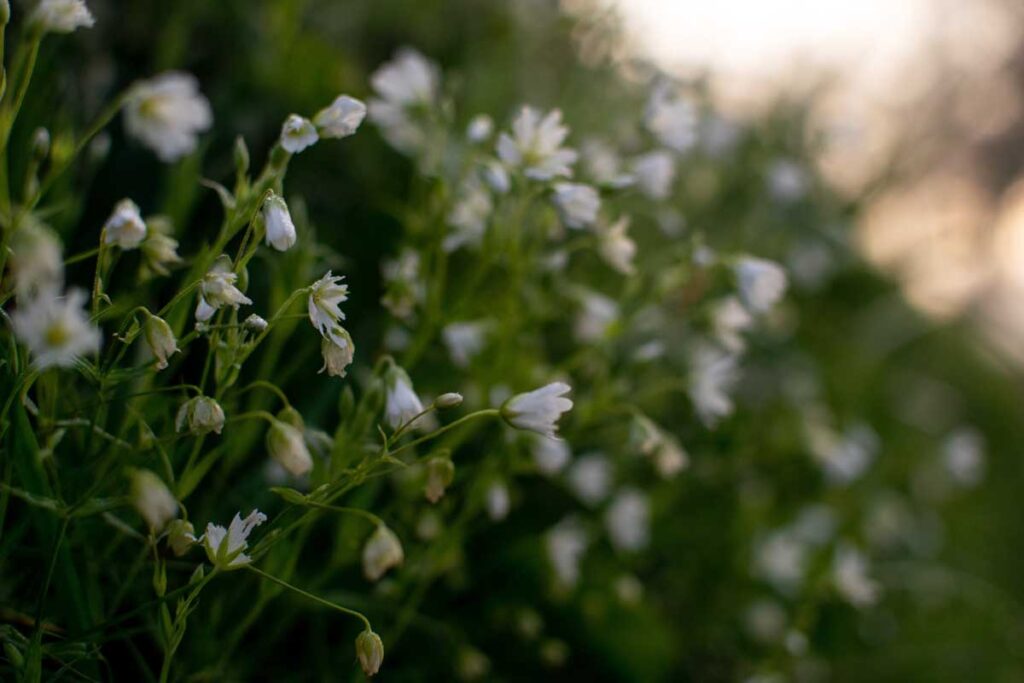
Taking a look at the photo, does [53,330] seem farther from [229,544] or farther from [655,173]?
[655,173]

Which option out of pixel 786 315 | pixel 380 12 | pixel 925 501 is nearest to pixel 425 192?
pixel 380 12

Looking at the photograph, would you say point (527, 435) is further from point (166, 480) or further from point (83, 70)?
point (83, 70)

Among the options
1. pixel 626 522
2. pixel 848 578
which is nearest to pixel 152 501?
pixel 626 522

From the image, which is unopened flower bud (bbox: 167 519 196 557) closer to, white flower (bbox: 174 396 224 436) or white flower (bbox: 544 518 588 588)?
white flower (bbox: 174 396 224 436)

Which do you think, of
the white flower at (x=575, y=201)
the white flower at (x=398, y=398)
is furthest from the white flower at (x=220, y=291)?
the white flower at (x=575, y=201)

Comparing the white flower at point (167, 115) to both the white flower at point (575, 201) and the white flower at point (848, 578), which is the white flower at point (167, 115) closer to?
the white flower at point (575, 201)

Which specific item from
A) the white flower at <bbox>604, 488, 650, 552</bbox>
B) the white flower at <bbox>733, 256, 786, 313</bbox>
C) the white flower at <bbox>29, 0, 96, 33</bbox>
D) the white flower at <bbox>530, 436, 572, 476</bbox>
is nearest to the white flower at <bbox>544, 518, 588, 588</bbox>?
the white flower at <bbox>604, 488, 650, 552</bbox>
